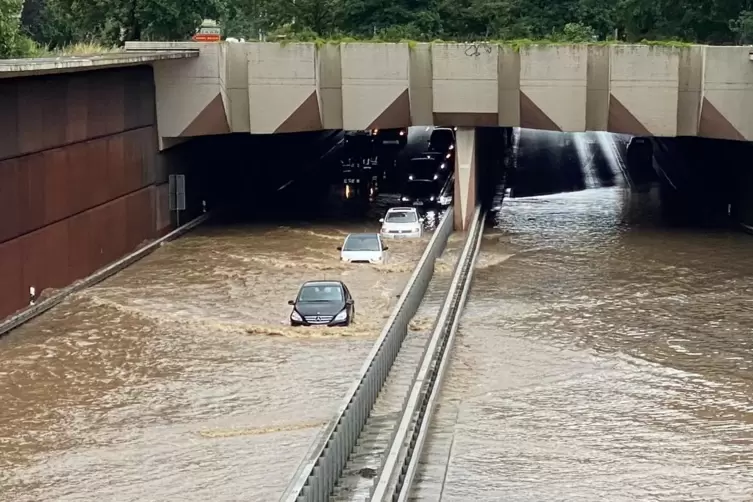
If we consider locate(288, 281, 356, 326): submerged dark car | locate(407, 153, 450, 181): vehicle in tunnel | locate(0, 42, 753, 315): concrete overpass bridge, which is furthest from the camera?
locate(407, 153, 450, 181): vehicle in tunnel

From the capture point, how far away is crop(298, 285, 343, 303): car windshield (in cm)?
3184

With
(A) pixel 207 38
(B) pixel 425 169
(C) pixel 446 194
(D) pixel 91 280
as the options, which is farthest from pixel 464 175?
(D) pixel 91 280

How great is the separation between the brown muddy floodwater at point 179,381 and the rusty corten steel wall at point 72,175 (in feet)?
4.02

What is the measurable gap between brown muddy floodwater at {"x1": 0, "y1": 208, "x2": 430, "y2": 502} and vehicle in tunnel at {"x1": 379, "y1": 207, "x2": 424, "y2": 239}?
563cm

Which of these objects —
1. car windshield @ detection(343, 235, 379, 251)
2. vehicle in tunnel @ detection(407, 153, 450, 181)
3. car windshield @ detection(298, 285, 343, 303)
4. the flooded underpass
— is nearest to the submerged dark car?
car windshield @ detection(298, 285, 343, 303)

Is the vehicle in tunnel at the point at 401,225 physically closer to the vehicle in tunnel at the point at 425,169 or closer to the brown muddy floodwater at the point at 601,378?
the brown muddy floodwater at the point at 601,378

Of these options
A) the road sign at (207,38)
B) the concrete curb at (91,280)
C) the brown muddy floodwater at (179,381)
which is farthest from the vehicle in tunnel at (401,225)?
the road sign at (207,38)

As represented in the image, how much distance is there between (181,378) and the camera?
27547 mm

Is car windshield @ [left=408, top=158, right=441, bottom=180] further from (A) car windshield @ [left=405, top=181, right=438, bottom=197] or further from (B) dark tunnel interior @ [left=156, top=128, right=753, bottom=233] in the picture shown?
(B) dark tunnel interior @ [left=156, top=128, right=753, bottom=233]

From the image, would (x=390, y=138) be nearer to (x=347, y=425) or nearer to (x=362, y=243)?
(x=362, y=243)

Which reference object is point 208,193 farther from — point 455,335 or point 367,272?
point 455,335

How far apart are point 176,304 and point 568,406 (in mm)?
13187

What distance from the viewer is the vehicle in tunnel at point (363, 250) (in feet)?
133

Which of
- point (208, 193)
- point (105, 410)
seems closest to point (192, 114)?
point (208, 193)
